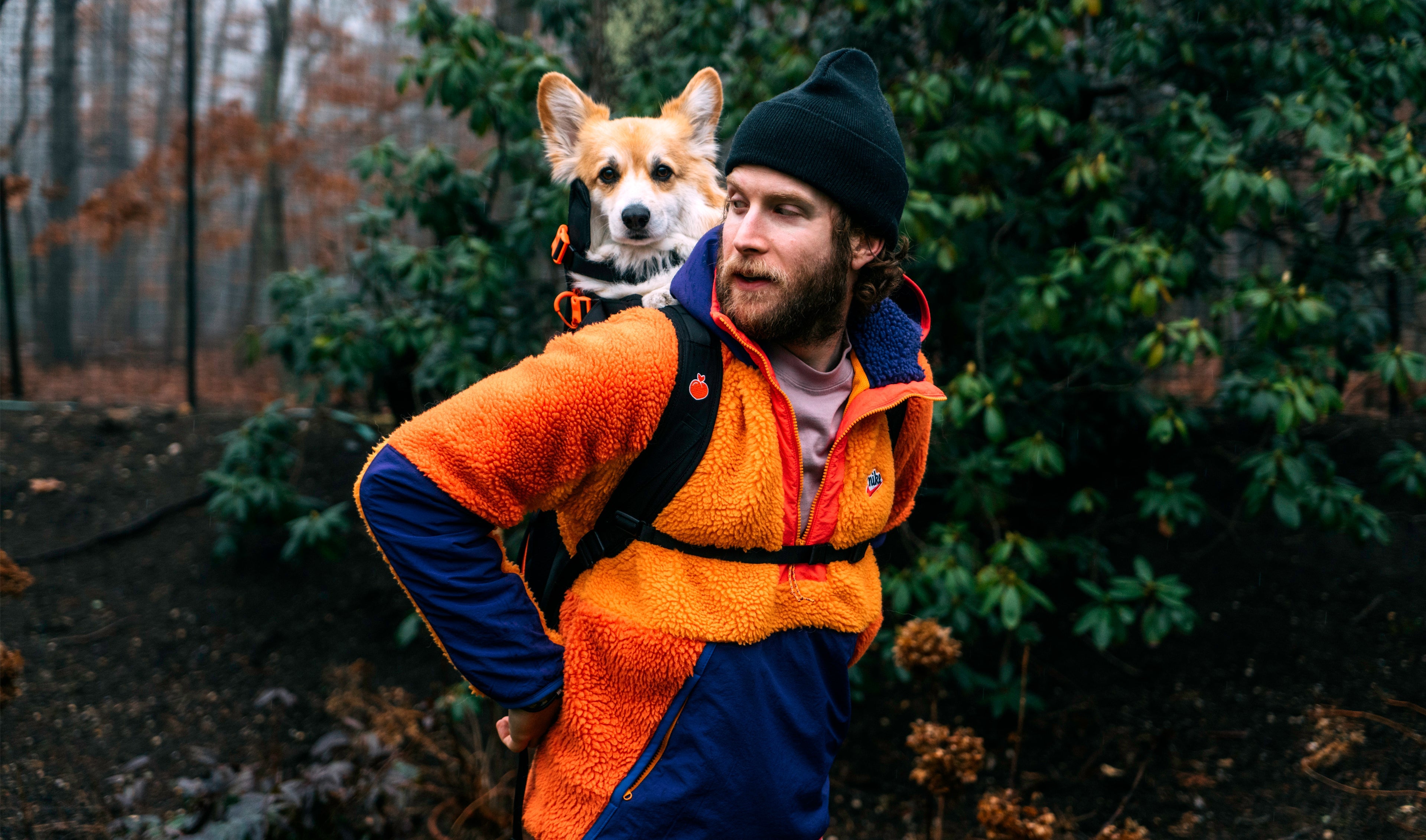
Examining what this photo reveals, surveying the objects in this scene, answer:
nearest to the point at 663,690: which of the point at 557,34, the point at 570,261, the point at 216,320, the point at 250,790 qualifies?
the point at 570,261

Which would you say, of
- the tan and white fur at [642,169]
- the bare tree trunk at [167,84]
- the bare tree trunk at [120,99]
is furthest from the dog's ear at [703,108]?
the bare tree trunk at [120,99]

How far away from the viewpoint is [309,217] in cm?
999

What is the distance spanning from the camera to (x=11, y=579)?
110 inches

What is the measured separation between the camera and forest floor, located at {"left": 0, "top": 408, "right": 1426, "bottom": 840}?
12.6ft

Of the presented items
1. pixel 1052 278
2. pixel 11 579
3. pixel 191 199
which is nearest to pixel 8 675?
pixel 11 579

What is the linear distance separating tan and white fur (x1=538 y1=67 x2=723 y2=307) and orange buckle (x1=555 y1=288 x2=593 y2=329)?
0.15 metres

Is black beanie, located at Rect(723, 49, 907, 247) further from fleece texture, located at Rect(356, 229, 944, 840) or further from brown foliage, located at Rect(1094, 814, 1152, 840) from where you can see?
brown foliage, located at Rect(1094, 814, 1152, 840)

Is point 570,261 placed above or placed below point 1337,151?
below

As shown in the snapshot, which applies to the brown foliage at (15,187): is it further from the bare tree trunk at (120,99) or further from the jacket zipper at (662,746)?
the jacket zipper at (662,746)

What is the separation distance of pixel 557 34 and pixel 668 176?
3130 millimetres

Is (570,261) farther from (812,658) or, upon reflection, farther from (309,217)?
(309,217)

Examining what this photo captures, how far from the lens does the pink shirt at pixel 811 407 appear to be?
5.73 ft

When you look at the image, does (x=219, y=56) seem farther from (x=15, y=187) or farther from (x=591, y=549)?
(x=591, y=549)

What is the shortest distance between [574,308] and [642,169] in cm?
65
